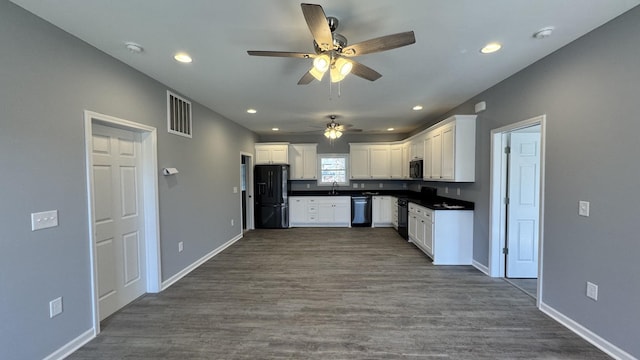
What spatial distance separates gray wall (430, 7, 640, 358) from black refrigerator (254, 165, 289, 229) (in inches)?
202

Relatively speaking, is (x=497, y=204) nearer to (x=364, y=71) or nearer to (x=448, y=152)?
(x=448, y=152)

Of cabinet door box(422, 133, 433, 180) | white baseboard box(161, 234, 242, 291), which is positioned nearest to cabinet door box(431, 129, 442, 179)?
cabinet door box(422, 133, 433, 180)

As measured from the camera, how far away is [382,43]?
1.78 metres

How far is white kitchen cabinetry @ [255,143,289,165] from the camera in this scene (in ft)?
22.4

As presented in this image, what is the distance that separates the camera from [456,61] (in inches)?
A: 104

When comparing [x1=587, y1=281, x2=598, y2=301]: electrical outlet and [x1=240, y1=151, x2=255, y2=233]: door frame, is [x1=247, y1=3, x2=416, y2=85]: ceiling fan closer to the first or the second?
[x1=587, y1=281, x2=598, y2=301]: electrical outlet

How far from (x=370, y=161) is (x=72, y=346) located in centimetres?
645

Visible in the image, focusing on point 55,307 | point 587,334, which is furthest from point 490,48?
point 55,307

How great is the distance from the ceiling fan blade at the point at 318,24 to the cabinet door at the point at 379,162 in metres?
5.47

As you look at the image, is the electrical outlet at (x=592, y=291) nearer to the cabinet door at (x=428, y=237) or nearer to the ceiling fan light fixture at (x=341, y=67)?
the cabinet door at (x=428, y=237)

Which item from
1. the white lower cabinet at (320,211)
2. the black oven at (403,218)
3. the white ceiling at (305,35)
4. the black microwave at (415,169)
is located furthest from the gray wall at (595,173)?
the white lower cabinet at (320,211)

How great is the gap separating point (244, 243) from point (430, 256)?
3.61 meters

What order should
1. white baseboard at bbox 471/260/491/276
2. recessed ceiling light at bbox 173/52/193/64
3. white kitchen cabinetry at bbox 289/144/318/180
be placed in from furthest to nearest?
white kitchen cabinetry at bbox 289/144/318/180 → white baseboard at bbox 471/260/491/276 → recessed ceiling light at bbox 173/52/193/64

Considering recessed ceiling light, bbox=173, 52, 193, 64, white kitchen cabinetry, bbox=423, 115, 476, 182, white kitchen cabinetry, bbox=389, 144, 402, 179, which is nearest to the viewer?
recessed ceiling light, bbox=173, 52, 193, 64
